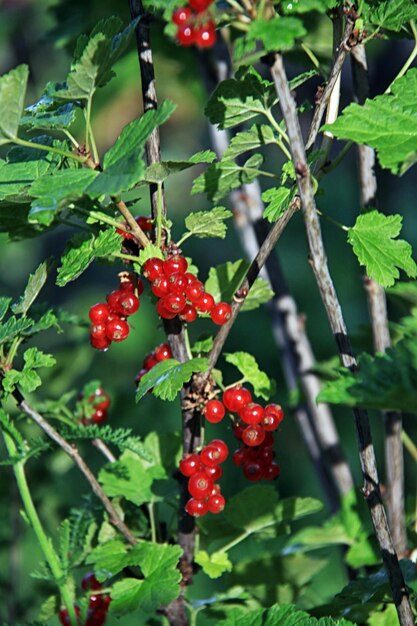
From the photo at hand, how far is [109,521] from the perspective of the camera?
1.15 meters

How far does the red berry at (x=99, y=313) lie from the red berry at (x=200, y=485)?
225mm

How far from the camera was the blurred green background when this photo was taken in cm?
163

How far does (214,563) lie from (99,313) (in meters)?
0.38

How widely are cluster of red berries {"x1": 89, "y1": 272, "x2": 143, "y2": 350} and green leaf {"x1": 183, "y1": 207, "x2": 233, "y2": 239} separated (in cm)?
10

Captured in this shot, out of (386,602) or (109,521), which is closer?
(386,602)

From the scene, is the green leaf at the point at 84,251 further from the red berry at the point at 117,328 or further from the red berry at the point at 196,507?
the red berry at the point at 196,507

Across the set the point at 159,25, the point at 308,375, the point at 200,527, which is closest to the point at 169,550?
the point at 200,527

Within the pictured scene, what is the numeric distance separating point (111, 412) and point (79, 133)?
94 cm

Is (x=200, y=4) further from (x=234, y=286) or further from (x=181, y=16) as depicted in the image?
(x=234, y=286)

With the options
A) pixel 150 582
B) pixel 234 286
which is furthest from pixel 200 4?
pixel 150 582

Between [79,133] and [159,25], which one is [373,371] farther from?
[79,133]

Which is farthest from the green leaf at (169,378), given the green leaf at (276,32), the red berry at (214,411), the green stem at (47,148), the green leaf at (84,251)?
the green leaf at (276,32)

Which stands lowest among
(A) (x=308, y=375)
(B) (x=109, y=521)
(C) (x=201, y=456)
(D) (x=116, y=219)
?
(A) (x=308, y=375)

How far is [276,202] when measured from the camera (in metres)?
0.95
